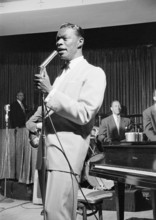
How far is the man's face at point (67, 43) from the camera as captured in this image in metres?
1.49

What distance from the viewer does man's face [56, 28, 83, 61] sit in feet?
4.87

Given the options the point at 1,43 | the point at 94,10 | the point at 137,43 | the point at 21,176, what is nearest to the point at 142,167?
the point at 21,176

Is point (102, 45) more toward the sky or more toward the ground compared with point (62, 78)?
more toward the sky

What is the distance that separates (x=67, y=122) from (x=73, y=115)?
92 millimetres

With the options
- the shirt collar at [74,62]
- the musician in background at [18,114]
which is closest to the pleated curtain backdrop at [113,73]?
the musician in background at [18,114]

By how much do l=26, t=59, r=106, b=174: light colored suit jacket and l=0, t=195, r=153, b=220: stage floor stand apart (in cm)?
277

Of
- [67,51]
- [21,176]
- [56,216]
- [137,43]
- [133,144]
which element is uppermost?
[137,43]

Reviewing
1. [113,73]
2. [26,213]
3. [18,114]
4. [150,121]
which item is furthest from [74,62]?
[113,73]

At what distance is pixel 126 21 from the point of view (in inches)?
325

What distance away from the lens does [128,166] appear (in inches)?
97.1

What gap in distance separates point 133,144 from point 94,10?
18.9 ft

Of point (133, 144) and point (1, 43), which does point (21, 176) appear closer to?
point (133, 144)

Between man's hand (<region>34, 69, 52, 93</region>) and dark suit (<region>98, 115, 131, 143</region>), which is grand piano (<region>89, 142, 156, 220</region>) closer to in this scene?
man's hand (<region>34, 69, 52, 93</region>)

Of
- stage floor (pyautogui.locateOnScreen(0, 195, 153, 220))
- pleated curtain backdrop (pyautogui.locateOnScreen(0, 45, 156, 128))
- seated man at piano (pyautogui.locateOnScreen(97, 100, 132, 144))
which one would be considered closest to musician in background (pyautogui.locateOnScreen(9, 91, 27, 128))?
pleated curtain backdrop (pyautogui.locateOnScreen(0, 45, 156, 128))
